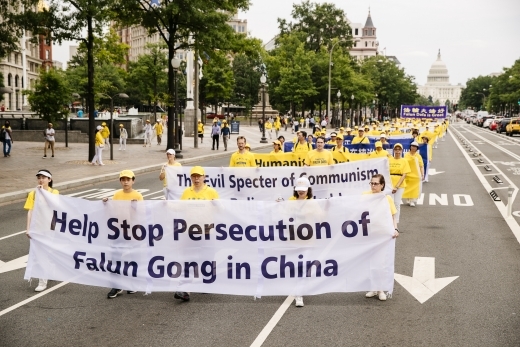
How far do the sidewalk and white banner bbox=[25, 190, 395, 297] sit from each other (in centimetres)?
1057

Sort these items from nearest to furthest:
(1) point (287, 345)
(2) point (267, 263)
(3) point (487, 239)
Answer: (1) point (287, 345)
(2) point (267, 263)
(3) point (487, 239)

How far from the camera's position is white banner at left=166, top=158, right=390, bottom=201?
44.3 feet

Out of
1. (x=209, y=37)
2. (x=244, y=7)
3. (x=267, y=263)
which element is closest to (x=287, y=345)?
(x=267, y=263)

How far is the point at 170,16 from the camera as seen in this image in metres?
33.4

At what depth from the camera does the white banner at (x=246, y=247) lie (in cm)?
794

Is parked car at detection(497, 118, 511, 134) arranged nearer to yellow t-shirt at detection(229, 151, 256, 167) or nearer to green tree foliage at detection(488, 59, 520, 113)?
green tree foliage at detection(488, 59, 520, 113)

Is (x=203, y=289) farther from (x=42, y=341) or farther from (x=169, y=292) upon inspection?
(x=42, y=341)

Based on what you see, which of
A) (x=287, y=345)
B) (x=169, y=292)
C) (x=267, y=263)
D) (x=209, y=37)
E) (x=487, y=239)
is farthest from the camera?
(x=209, y=37)

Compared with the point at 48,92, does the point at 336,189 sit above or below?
below

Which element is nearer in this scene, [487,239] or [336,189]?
[487,239]

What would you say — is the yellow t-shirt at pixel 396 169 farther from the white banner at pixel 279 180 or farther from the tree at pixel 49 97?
the tree at pixel 49 97

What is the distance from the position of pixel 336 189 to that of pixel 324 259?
5835mm

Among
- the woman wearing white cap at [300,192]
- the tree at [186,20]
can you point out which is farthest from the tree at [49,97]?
the woman wearing white cap at [300,192]

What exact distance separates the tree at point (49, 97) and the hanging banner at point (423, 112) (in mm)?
36833
